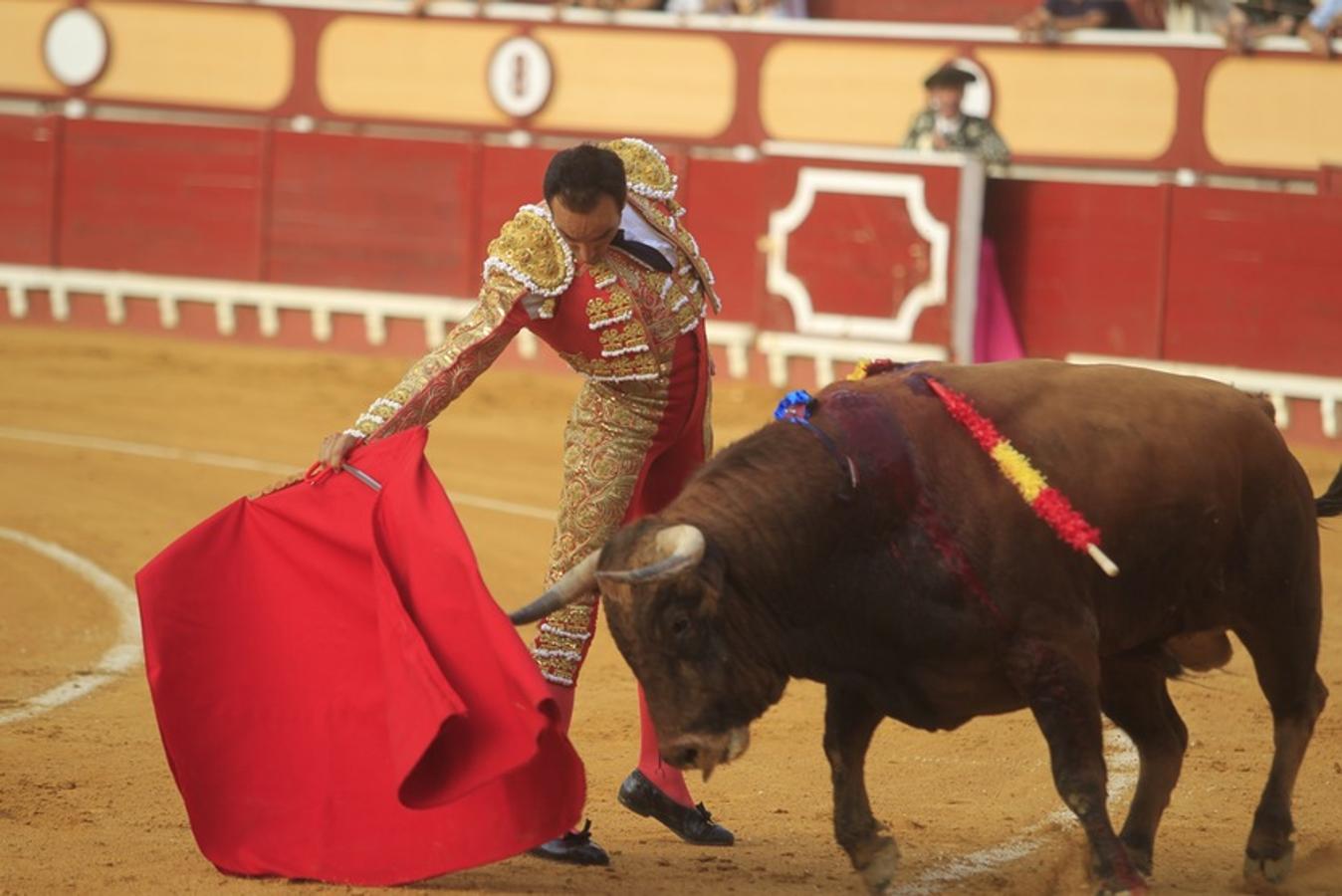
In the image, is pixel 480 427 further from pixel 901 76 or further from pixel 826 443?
pixel 826 443

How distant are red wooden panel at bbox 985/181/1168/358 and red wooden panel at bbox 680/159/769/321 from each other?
121 centimetres

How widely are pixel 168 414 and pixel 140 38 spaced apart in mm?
4561

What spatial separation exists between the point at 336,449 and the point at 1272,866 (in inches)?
72.2

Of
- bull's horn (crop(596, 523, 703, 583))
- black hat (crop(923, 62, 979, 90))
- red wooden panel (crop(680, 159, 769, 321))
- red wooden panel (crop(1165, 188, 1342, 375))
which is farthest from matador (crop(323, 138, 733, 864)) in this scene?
red wooden panel (crop(680, 159, 769, 321))

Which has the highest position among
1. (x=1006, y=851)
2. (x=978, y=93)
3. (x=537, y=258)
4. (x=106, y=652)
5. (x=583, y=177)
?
(x=978, y=93)

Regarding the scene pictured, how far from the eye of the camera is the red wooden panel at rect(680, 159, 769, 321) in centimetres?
1052

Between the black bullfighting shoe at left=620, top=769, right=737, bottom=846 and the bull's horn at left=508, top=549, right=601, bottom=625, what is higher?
the bull's horn at left=508, top=549, right=601, bottom=625

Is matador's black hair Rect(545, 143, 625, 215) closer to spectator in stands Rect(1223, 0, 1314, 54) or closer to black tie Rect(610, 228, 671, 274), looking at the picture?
black tie Rect(610, 228, 671, 274)

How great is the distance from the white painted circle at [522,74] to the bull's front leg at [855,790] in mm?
9160

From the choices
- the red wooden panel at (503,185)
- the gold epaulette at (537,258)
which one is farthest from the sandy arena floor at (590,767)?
the red wooden panel at (503,185)

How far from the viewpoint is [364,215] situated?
38.2 ft

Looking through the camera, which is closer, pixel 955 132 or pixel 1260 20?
pixel 955 132

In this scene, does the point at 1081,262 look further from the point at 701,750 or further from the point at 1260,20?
the point at 701,750

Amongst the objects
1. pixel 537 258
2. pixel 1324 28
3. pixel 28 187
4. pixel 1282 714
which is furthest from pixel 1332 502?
pixel 28 187
